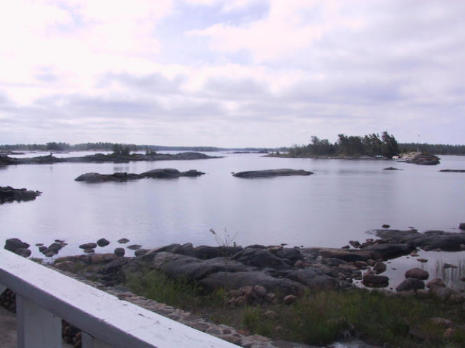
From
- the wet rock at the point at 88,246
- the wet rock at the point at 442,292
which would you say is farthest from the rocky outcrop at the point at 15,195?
the wet rock at the point at 442,292

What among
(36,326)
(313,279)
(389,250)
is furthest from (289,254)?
(36,326)

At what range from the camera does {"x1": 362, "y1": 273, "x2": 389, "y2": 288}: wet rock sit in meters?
12.3

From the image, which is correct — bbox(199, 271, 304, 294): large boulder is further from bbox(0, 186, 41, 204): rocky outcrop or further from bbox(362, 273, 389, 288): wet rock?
A: bbox(0, 186, 41, 204): rocky outcrop

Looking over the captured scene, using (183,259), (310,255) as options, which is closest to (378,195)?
(310,255)

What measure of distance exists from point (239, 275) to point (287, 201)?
26.5m

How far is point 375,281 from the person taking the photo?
40.7 feet

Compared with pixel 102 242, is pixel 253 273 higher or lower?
higher

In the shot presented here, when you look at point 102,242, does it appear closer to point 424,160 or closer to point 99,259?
point 99,259

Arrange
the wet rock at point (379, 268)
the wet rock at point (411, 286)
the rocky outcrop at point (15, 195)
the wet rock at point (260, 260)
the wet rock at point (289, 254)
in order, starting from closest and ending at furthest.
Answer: the wet rock at point (411, 286)
the wet rock at point (260, 260)
the wet rock at point (379, 268)
the wet rock at point (289, 254)
the rocky outcrop at point (15, 195)

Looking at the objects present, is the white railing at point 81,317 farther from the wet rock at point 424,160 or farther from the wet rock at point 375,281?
the wet rock at point 424,160

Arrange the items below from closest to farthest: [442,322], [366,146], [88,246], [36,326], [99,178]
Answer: [36,326] → [442,322] → [88,246] → [99,178] → [366,146]

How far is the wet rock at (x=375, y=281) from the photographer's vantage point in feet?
40.4

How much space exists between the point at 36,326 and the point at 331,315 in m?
6.37

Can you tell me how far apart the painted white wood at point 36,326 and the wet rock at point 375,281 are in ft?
37.9
